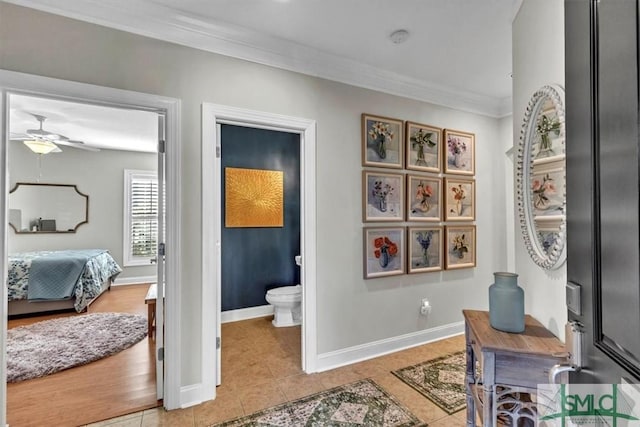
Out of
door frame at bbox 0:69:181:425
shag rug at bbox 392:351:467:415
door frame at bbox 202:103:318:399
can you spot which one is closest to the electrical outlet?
shag rug at bbox 392:351:467:415

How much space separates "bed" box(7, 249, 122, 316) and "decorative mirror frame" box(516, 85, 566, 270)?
5.23m

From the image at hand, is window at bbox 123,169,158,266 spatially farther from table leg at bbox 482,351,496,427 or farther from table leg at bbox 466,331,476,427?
table leg at bbox 482,351,496,427

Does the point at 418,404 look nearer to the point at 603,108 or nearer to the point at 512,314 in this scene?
the point at 512,314

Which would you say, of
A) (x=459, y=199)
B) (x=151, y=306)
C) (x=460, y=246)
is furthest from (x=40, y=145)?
(x=460, y=246)

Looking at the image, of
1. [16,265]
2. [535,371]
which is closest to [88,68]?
[535,371]

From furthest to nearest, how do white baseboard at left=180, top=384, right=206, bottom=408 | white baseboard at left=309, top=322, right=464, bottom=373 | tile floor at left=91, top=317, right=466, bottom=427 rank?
white baseboard at left=309, top=322, right=464, bottom=373 < white baseboard at left=180, top=384, right=206, bottom=408 < tile floor at left=91, top=317, right=466, bottom=427

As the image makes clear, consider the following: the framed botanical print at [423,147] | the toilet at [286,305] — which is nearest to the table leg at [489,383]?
the framed botanical print at [423,147]

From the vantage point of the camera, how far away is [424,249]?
310 centimetres

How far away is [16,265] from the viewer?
406 cm

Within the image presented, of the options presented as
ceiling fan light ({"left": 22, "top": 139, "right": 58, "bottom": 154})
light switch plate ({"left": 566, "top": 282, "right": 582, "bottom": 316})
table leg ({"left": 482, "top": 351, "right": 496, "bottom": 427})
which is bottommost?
table leg ({"left": 482, "top": 351, "right": 496, "bottom": 427})

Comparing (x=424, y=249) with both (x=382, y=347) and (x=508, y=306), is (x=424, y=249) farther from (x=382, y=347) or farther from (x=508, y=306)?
(x=508, y=306)

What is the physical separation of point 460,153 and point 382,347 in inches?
85.9

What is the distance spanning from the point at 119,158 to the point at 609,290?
7036mm

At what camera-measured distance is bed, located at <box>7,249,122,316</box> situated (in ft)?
13.2
